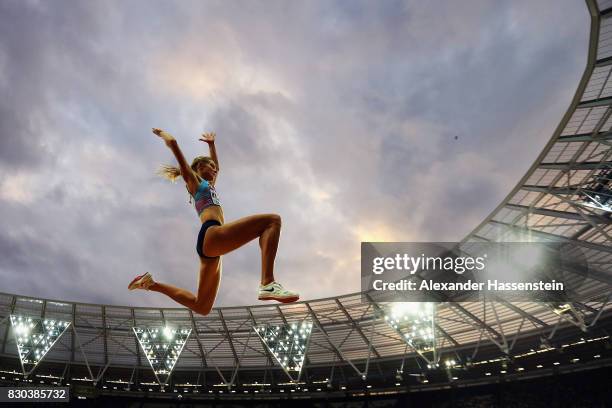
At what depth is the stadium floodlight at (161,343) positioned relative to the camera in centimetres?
3491

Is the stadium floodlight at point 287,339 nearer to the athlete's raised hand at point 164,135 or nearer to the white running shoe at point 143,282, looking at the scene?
the white running shoe at point 143,282

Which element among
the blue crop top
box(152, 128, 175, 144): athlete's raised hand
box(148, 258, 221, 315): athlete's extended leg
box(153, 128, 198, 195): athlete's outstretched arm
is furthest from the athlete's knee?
box(152, 128, 175, 144): athlete's raised hand

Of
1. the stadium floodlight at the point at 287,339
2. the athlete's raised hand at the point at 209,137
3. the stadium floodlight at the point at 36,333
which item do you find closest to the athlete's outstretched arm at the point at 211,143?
the athlete's raised hand at the point at 209,137

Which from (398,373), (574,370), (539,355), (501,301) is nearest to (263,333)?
(398,373)

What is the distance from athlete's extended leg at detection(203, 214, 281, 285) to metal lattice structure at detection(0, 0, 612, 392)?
14.0 m

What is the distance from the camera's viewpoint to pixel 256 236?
516 centimetres

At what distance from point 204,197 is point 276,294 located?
5.54 ft

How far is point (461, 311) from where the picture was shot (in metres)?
30.2

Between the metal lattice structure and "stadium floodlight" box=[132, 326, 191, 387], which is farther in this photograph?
"stadium floodlight" box=[132, 326, 191, 387]

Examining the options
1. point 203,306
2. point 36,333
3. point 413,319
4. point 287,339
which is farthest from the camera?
point 36,333

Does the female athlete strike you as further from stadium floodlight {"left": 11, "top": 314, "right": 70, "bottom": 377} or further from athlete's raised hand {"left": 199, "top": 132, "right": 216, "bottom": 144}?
stadium floodlight {"left": 11, "top": 314, "right": 70, "bottom": 377}

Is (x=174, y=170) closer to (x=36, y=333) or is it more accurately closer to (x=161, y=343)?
(x=161, y=343)

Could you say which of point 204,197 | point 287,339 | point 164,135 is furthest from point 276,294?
point 287,339

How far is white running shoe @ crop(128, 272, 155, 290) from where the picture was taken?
5.70 meters
